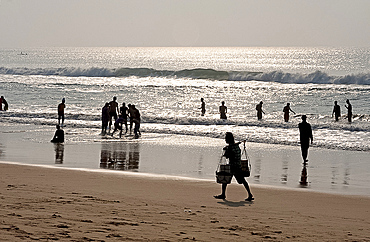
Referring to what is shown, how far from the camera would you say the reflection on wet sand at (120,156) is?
1345cm

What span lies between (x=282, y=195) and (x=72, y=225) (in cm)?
473

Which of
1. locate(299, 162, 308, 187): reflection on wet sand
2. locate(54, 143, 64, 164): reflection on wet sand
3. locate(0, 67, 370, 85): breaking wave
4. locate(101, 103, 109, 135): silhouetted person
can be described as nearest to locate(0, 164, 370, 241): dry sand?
locate(299, 162, 308, 187): reflection on wet sand

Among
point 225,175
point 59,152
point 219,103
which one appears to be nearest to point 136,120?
point 59,152

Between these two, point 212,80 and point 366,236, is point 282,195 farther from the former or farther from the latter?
point 212,80

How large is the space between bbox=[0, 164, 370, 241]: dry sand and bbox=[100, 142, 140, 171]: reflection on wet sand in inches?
89.5

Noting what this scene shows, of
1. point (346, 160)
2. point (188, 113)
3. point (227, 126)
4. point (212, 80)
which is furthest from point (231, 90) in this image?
point (346, 160)

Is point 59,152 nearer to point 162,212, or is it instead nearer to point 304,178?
point 304,178

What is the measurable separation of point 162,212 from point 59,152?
8.72m

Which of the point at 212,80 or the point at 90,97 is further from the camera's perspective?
the point at 212,80

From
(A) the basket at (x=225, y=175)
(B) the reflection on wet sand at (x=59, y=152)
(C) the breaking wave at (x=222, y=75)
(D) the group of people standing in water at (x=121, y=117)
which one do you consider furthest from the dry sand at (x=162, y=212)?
(C) the breaking wave at (x=222, y=75)

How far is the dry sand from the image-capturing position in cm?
637

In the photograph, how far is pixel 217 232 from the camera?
6680 mm

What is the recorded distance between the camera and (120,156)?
15234mm

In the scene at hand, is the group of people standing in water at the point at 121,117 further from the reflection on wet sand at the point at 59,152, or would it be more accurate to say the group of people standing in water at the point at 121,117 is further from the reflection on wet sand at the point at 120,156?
the reflection on wet sand at the point at 59,152
